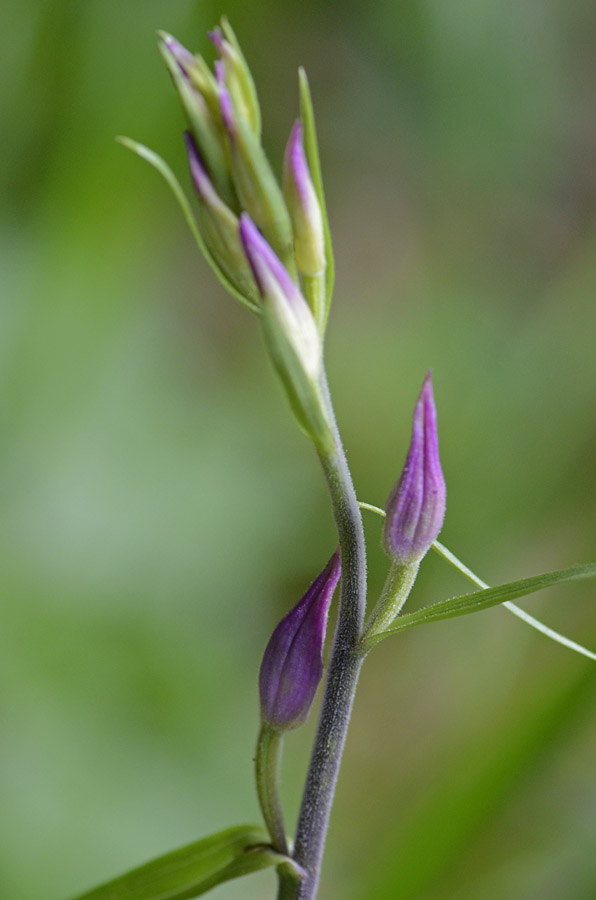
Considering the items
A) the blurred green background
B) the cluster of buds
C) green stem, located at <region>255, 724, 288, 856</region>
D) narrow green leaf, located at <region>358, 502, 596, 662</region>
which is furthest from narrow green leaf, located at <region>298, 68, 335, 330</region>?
the blurred green background

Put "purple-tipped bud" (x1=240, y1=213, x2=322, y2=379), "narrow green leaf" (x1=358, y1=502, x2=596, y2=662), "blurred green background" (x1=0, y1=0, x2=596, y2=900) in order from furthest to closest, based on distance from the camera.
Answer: "blurred green background" (x1=0, y1=0, x2=596, y2=900)
"narrow green leaf" (x1=358, y1=502, x2=596, y2=662)
"purple-tipped bud" (x1=240, y1=213, x2=322, y2=379)

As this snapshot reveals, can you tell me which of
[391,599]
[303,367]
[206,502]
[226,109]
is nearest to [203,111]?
[226,109]

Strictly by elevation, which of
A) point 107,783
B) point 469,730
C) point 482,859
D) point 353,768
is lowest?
point 353,768

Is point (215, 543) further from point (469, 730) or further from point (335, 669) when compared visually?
point (335, 669)

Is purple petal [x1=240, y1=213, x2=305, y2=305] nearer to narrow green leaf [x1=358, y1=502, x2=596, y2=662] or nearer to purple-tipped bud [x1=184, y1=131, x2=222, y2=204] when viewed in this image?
purple-tipped bud [x1=184, y1=131, x2=222, y2=204]

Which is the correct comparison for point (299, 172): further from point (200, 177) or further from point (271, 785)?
point (271, 785)

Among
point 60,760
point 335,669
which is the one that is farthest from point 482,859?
point 335,669

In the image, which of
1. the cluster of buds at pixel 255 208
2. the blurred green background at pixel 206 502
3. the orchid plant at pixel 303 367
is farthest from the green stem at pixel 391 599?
the blurred green background at pixel 206 502
